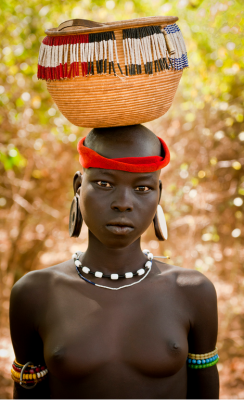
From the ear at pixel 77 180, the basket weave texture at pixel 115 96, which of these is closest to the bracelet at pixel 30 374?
the ear at pixel 77 180

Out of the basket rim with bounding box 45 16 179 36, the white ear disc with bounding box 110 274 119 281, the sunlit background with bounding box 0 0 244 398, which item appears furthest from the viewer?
the sunlit background with bounding box 0 0 244 398

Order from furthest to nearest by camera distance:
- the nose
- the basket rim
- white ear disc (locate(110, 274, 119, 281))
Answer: white ear disc (locate(110, 274, 119, 281)) < the nose < the basket rim

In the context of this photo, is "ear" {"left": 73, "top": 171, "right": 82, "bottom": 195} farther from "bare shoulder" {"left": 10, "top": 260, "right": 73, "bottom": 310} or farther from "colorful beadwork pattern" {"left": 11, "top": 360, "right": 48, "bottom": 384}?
"colorful beadwork pattern" {"left": 11, "top": 360, "right": 48, "bottom": 384}

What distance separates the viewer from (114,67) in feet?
4.85

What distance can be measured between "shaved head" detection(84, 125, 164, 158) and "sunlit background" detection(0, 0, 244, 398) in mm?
1928

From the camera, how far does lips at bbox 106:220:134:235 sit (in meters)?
1.59

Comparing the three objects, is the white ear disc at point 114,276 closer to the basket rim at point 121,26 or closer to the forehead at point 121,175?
the forehead at point 121,175

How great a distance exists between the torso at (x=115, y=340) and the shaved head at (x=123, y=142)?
62 cm

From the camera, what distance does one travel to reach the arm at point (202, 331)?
180cm

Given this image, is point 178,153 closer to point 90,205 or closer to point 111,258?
point 111,258

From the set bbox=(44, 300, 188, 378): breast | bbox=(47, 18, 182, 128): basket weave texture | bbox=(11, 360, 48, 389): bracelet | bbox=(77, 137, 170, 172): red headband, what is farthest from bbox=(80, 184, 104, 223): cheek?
bbox=(11, 360, 48, 389): bracelet

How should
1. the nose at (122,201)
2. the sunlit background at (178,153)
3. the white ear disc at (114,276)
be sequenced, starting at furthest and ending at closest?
the sunlit background at (178,153)
the white ear disc at (114,276)
the nose at (122,201)

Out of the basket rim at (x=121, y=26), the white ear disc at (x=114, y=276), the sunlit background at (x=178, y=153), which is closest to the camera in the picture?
the basket rim at (x=121, y=26)

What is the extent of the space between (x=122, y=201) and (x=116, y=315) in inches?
20.5
